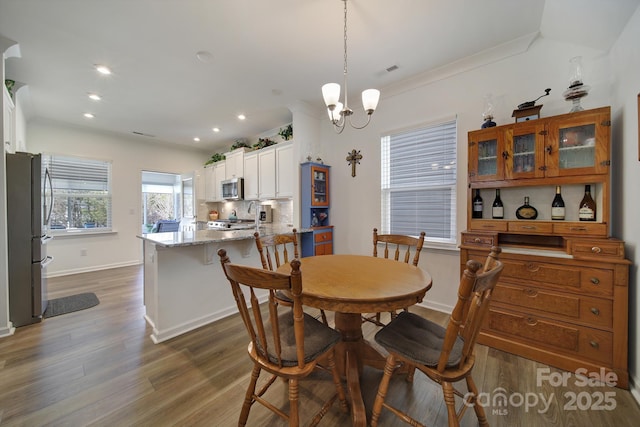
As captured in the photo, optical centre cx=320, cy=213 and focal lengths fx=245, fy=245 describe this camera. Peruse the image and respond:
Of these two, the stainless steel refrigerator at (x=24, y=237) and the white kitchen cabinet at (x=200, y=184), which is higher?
the white kitchen cabinet at (x=200, y=184)

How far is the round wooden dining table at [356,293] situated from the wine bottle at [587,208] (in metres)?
1.60

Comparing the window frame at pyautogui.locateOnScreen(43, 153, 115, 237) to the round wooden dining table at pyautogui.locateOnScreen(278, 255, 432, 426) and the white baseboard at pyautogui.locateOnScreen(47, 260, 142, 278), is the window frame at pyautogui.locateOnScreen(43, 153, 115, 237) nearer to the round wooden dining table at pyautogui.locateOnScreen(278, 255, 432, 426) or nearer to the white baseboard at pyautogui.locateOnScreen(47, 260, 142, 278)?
the white baseboard at pyautogui.locateOnScreen(47, 260, 142, 278)

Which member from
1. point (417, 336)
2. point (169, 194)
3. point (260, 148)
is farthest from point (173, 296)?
point (169, 194)

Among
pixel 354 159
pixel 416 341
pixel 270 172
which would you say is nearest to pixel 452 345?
pixel 416 341

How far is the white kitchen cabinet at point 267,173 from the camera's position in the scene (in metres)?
4.29

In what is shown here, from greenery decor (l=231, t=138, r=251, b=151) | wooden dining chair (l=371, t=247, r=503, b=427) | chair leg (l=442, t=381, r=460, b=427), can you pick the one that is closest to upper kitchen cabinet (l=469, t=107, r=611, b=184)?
wooden dining chair (l=371, t=247, r=503, b=427)

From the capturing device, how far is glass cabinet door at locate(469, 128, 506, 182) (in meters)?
2.31

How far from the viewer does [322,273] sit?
166 cm

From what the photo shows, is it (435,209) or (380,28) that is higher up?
(380,28)

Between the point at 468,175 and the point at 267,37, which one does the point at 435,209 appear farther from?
the point at 267,37

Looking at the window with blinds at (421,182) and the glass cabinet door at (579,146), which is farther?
the window with blinds at (421,182)

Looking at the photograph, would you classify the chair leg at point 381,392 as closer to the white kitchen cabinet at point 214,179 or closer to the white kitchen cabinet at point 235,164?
the white kitchen cabinet at point 235,164

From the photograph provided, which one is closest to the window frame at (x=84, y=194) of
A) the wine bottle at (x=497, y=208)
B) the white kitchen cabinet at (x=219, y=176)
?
the white kitchen cabinet at (x=219, y=176)

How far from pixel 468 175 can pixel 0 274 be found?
472 centimetres
